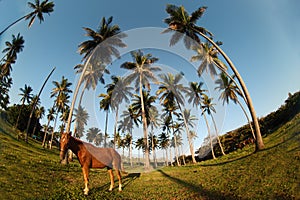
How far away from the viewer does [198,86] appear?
135 cm

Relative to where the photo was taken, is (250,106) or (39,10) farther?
(39,10)

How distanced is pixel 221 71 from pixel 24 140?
1643 mm

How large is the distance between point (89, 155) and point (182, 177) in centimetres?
67

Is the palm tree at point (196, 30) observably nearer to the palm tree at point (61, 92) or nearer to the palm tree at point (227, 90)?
the palm tree at point (227, 90)

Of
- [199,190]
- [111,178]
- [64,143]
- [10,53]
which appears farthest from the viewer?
[10,53]

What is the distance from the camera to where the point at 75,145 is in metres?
1.29

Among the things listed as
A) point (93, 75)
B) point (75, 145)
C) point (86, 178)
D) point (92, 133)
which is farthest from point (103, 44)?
point (86, 178)

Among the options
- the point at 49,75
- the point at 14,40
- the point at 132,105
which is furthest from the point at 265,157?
the point at 14,40

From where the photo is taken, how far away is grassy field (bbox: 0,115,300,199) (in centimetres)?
105

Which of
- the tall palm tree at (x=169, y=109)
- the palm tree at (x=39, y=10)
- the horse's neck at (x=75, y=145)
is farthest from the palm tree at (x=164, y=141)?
the palm tree at (x=39, y=10)

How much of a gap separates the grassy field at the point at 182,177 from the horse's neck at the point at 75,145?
104 millimetres

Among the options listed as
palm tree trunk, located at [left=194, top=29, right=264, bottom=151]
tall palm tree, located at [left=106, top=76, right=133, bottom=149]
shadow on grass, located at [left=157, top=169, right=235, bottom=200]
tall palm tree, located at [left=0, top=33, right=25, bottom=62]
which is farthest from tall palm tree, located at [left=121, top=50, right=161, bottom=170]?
tall palm tree, located at [left=0, top=33, right=25, bottom=62]

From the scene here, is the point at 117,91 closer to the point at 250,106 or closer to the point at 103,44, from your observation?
the point at 103,44

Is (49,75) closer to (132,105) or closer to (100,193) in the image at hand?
(132,105)
